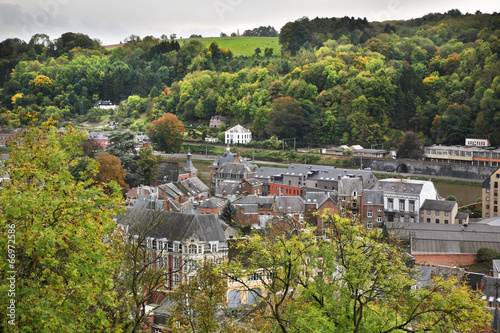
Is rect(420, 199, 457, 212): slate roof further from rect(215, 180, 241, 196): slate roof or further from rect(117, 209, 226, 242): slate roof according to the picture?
rect(117, 209, 226, 242): slate roof

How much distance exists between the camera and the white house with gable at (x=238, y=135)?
268 ft

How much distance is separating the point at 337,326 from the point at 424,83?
71.1m

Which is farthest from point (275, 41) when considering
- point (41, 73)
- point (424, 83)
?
point (424, 83)

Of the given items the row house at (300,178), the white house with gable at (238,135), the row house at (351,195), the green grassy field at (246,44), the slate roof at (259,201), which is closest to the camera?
the slate roof at (259,201)

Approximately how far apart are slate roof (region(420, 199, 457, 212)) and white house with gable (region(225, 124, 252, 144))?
4558 cm

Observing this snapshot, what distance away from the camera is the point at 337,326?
10523 mm

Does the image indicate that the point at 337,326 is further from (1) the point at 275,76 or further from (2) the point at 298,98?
(1) the point at 275,76

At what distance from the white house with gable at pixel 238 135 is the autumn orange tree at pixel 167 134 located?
778 centimetres

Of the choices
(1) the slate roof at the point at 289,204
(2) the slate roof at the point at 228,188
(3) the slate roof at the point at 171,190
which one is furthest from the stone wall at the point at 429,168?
(3) the slate roof at the point at 171,190

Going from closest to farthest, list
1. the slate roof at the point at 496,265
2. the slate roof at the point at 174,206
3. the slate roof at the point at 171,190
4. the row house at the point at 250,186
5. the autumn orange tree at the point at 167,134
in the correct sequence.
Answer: the slate roof at the point at 496,265, the slate roof at the point at 174,206, the slate roof at the point at 171,190, the row house at the point at 250,186, the autumn orange tree at the point at 167,134

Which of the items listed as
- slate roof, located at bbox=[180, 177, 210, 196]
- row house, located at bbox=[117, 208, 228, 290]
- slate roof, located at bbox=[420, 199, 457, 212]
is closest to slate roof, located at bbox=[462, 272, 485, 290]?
row house, located at bbox=[117, 208, 228, 290]

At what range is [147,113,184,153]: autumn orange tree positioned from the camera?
75.4 m

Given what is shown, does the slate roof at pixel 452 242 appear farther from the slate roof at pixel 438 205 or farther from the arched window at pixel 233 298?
the arched window at pixel 233 298

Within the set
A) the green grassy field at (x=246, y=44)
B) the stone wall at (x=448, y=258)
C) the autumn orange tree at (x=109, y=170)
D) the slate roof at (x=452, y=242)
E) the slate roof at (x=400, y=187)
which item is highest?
the green grassy field at (x=246, y=44)
